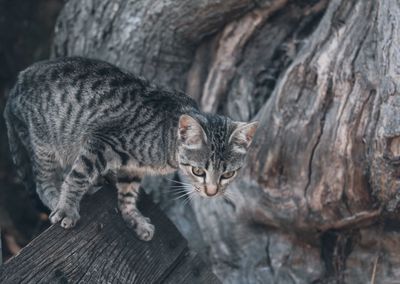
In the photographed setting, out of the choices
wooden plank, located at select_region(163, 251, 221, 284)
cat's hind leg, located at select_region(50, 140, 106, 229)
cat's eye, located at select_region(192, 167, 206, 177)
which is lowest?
wooden plank, located at select_region(163, 251, 221, 284)

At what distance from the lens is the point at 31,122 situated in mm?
5824

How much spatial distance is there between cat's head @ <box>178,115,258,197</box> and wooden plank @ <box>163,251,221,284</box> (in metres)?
0.47

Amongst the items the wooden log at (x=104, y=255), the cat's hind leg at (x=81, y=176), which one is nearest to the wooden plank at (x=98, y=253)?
the wooden log at (x=104, y=255)

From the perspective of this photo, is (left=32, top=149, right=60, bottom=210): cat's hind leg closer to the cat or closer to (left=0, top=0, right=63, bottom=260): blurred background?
the cat

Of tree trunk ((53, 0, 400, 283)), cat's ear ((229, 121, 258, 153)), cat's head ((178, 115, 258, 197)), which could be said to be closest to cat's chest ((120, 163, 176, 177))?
cat's head ((178, 115, 258, 197))

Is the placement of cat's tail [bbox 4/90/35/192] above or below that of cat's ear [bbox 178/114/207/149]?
below

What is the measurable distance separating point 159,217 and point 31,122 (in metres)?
1.23

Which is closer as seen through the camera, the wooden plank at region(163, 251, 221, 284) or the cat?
the wooden plank at region(163, 251, 221, 284)

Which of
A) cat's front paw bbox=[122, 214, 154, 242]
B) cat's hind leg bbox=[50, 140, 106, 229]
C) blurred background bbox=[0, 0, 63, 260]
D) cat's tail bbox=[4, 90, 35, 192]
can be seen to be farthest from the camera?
blurred background bbox=[0, 0, 63, 260]

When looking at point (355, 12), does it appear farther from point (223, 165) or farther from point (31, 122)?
point (31, 122)

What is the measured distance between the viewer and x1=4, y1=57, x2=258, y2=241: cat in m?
5.39

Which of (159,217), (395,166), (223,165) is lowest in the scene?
(159,217)

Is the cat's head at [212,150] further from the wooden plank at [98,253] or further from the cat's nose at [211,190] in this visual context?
the wooden plank at [98,253]

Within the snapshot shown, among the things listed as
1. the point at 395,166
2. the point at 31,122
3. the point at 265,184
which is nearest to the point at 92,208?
the point at 31,122
